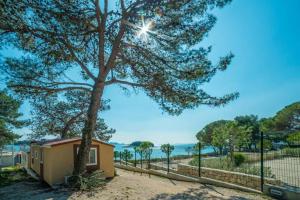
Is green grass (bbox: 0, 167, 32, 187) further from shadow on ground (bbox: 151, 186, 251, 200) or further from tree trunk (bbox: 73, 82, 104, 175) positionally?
shadow on ground (bbox: 151, 186, 251, 200)

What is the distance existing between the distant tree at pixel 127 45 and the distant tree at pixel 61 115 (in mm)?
5628

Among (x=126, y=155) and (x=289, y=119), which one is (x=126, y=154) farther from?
(x=289, y=119)

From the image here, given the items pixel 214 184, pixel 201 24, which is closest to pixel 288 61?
pixel 201 24

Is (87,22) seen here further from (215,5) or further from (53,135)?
(53,135)

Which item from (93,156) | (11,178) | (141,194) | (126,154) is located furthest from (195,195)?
(126,154)

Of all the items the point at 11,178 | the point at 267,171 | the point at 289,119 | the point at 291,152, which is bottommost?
the point at 11,178

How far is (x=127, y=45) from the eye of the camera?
10.1 meters

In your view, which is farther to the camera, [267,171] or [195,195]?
[267,171]

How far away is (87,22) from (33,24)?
189 centimetres

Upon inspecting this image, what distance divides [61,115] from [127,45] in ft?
31.4

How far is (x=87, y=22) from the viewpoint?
9.20 meters

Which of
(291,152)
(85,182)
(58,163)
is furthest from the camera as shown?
(58,163)

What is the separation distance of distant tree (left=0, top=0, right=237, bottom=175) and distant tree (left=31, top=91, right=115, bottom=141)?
5.63 m

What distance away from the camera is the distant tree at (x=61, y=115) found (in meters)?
16.6
